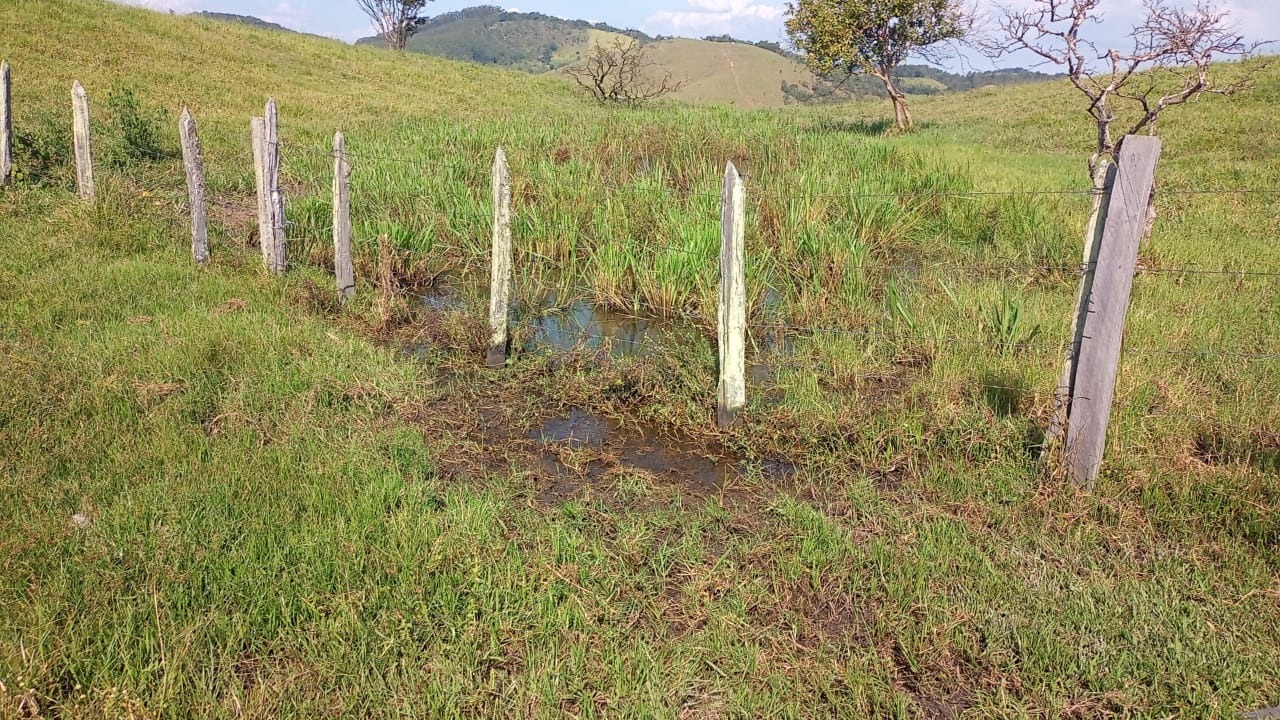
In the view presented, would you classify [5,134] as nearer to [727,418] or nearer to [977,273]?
[727,418]

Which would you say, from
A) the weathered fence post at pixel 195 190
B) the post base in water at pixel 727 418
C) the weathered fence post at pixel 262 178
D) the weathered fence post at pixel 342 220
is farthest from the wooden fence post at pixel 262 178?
the post base in water at pixel 727 418

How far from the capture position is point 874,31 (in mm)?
21484

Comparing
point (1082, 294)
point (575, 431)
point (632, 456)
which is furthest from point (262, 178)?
point (1082, 294)

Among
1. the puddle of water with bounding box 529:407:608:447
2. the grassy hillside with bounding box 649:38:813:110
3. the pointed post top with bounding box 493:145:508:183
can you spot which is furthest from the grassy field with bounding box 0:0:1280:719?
the grassy hillside with bounding box 649:38:813:110

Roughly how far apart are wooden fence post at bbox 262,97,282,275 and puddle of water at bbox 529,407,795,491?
4.05 meters

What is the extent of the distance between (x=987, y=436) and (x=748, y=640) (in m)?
2.22

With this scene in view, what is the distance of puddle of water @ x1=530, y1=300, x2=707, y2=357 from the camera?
6848mm

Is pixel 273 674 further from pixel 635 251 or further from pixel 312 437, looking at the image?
pixel 635 251

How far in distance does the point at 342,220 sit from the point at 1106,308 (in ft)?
19.9

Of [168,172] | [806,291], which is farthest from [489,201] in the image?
[168,172]

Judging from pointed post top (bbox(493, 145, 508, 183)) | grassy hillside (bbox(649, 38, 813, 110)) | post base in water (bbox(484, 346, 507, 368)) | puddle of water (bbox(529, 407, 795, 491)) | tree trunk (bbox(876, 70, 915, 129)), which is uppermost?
grassy hillside (bbox(649, 38, 813, 110))

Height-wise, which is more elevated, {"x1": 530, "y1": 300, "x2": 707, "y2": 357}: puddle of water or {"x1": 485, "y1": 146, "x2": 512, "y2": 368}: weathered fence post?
{"x1": 485, "y1": 146, "x2": 512, "y2": 368}: weathered fence post

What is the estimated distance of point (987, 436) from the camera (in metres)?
4.58

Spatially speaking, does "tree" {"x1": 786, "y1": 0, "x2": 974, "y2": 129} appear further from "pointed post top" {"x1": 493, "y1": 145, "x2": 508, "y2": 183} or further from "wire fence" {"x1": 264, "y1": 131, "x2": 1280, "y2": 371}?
"pointed post top" {"x1": 493, "y1": 145, "x2": 508, "y2": 183}
